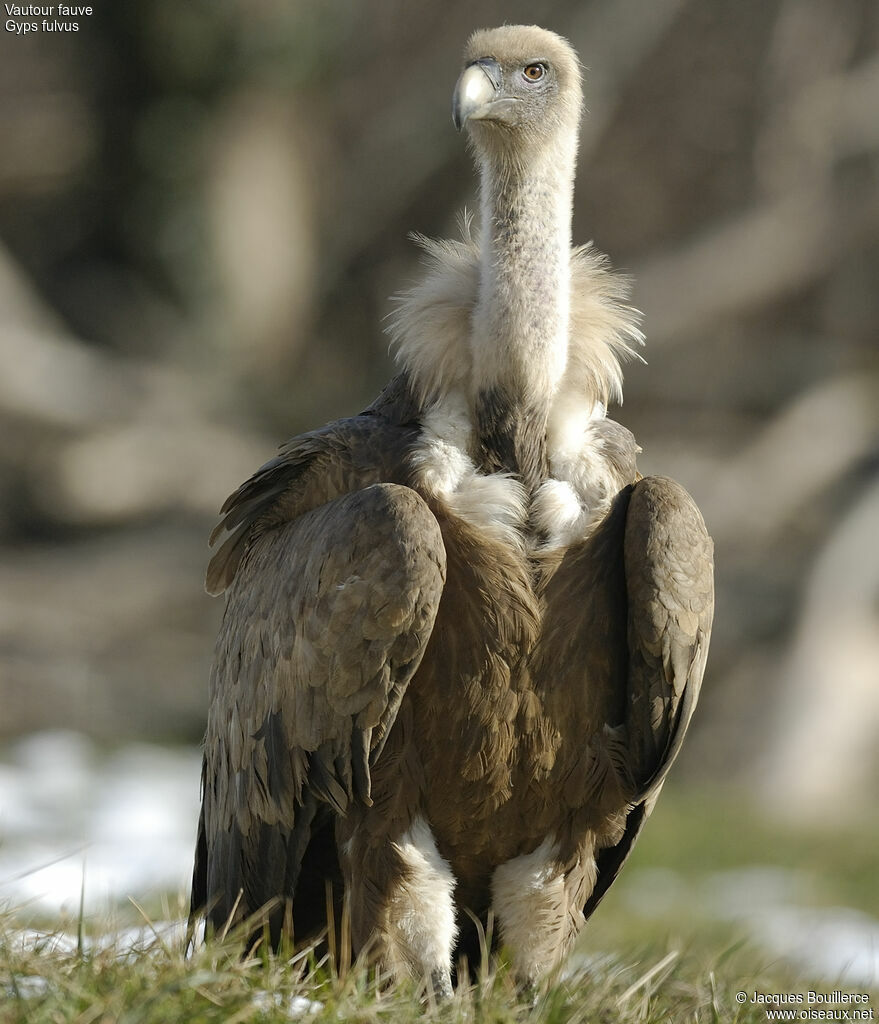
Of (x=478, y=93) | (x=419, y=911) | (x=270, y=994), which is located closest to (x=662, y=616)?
(x=419, y=911)

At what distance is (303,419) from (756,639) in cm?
566

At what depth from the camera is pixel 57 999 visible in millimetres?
3561

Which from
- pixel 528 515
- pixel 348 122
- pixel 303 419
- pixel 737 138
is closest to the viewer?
pixel 528 515

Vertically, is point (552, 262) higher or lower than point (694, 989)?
higher

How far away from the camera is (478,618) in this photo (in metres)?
4.59

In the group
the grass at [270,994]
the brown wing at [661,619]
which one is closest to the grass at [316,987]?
the grass at [270,994]

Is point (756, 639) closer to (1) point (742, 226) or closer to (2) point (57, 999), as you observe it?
(1) point (742, 226)

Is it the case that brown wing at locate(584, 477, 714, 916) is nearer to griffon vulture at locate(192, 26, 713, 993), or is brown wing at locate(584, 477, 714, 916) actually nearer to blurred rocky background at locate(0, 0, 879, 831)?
griffon vulture at locate(192, 26, 713, 993)

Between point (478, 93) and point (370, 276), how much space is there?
15.1 m

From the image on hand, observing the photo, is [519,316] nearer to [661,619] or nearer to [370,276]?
[661,619]

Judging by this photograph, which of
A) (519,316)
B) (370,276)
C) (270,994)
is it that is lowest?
(270,994)

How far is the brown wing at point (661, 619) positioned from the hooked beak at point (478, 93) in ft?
4.10

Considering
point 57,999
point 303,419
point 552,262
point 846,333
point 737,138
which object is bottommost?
point 57,999

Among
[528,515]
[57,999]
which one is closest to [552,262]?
[528,515]
